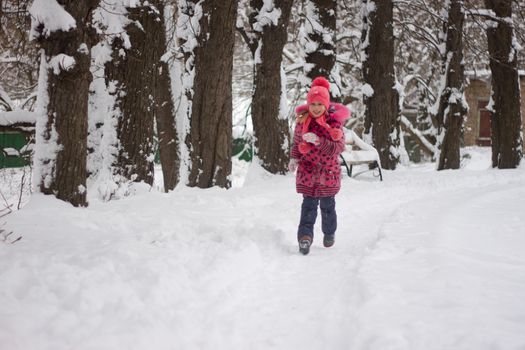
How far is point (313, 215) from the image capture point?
14.1ft

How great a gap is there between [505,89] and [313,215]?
1041 centimetres

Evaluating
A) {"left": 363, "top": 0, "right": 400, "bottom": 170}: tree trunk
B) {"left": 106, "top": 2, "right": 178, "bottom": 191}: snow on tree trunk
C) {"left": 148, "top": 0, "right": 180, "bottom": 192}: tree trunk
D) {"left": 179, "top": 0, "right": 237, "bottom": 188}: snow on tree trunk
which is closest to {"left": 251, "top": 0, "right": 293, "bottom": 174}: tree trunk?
{"left": 179, "top": 0, "right": 237, "bottom": 188}: snow on tree trunk

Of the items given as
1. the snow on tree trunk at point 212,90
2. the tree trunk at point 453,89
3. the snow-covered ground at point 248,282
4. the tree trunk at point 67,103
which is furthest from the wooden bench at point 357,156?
the tree trunk at point 67,103

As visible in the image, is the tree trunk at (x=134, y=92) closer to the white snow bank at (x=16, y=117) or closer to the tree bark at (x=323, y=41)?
the white snow bank at (x=16, y=117)

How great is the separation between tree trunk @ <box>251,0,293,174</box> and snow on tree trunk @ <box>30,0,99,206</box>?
437 centimetres

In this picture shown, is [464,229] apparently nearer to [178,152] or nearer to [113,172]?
[113,172]

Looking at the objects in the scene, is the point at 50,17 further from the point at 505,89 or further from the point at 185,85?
the point at 505,89

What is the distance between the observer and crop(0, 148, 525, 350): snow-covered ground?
2.28 metres

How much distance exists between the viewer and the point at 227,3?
6.61 meters

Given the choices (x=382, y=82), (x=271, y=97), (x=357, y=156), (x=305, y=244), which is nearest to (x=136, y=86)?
(x=271, y=97)

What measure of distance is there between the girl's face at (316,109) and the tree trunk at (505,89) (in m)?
9.99

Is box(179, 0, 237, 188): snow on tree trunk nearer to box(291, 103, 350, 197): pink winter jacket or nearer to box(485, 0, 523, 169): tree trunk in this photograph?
box(291, 103, 350, 197): pink winter jacket

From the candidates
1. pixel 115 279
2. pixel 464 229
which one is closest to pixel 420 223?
pixel 464 229

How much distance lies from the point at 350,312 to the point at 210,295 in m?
0.95
